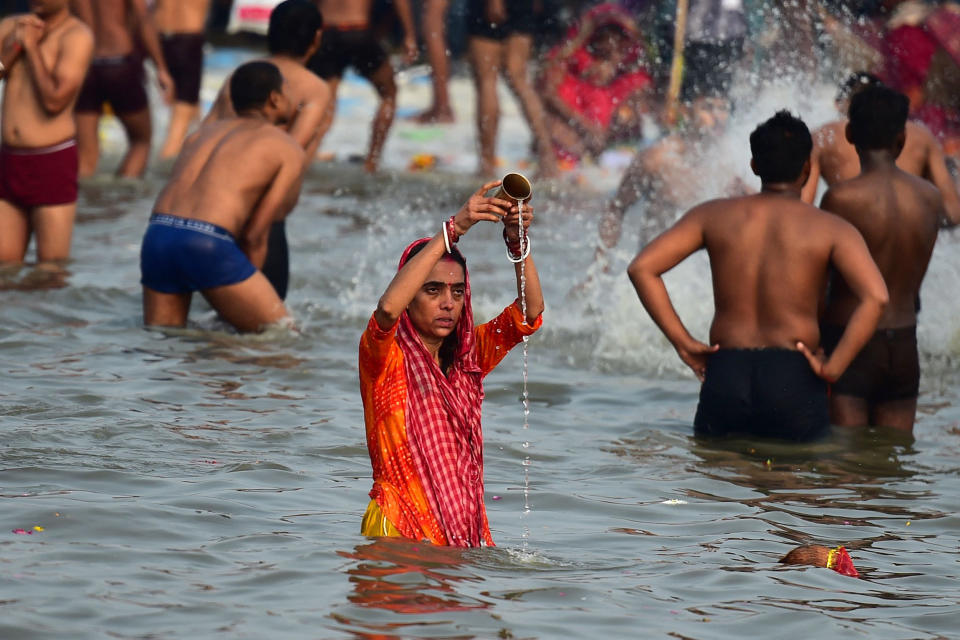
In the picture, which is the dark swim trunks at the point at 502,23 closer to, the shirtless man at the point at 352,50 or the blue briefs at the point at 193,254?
the shirtless man at the point at 352,50

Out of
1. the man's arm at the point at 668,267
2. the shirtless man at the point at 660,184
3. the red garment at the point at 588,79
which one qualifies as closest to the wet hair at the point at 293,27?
the shirtless man at the point at 660,184

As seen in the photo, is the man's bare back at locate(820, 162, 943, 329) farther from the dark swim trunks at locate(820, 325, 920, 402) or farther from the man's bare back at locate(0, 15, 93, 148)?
the man's bare back at locate(0, 15, 93, 148)

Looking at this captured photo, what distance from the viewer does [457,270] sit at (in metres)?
4.12

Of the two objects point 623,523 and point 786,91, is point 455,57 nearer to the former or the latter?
point 786,91

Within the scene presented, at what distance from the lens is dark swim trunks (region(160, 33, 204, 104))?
1273 cm

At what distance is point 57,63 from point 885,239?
446cm

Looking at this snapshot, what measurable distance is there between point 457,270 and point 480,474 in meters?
0.62

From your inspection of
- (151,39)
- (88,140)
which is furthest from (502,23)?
(88,140)

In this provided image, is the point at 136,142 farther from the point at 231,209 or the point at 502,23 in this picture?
the point at 231,209

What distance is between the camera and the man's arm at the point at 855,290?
18.4ft

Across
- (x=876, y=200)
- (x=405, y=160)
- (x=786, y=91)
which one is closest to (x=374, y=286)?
(x=786, y=91)

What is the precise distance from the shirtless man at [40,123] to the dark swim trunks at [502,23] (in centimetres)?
484

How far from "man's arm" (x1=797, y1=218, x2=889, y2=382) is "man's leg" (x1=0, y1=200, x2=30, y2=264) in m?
4.73

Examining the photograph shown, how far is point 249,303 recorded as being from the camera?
24.0ft
